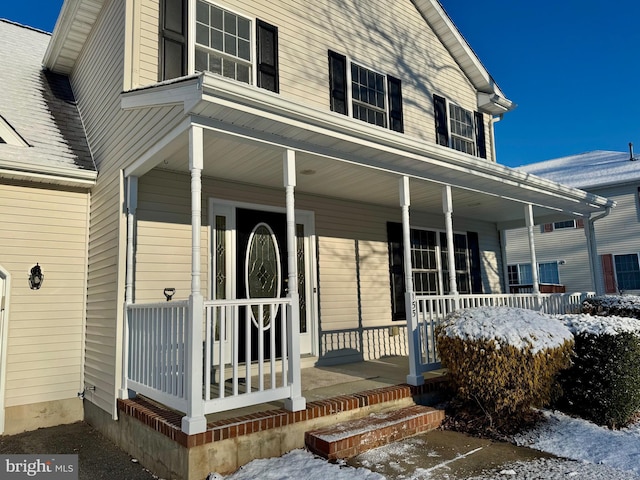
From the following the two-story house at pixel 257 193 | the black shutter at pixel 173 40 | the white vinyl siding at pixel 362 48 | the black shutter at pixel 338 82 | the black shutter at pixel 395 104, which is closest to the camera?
the two-story house at pixel 257 193

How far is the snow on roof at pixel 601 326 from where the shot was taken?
4.77m

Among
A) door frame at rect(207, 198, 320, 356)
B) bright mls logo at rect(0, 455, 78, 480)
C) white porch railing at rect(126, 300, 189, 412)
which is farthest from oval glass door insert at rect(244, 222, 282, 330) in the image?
bright mls logo at rect(0, 455, 78, 480)

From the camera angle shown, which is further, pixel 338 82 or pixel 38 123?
pixel 338 82

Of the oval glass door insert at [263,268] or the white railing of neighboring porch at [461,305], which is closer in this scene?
the white railing of neighboring porch at [461,305]

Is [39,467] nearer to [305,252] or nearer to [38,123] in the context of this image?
[305,252]

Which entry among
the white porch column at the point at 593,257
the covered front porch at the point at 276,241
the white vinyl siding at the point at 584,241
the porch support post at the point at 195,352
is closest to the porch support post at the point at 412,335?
the covered front porch at the point at 276,241

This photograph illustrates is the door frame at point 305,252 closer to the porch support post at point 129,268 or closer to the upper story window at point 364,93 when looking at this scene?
the porch support post at point 129,268

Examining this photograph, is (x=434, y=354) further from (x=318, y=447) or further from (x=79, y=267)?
(x=79, y=267)

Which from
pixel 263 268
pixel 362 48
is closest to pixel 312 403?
pixel 263 268

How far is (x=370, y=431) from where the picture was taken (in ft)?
13.6

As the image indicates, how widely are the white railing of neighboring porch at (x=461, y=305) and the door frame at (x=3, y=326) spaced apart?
4699mm

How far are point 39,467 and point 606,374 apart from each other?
5.53 m

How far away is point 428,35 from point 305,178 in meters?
5.44

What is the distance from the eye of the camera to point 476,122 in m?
10.1
